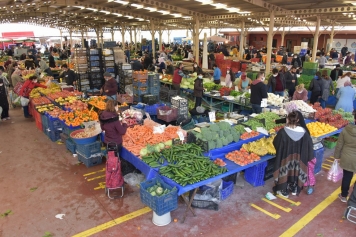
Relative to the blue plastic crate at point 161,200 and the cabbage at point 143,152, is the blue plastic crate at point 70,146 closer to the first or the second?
the cabbage at point 143,152

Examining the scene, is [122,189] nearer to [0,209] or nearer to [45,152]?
[0,209]

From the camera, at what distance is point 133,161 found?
17.9 ft

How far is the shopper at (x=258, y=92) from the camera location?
8.30 metres

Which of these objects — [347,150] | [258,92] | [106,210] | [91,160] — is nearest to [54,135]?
[91,160]

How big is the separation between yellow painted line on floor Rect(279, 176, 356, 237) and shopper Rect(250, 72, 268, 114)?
351 centimetres

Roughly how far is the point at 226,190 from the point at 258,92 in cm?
411

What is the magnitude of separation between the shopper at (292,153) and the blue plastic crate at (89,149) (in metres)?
3.94

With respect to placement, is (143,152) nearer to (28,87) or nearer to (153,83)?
(28,87)

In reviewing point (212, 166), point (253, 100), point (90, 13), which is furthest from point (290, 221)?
point (90, 13)

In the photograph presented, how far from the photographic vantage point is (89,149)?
6.55m

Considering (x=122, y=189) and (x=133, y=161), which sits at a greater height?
(x=133, y=161)

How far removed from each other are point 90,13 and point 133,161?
766 inches

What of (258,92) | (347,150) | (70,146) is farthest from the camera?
(258,92)

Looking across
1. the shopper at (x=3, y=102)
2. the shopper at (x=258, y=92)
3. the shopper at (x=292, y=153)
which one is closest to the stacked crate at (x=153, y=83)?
the shopper at (x=258, y=92)
